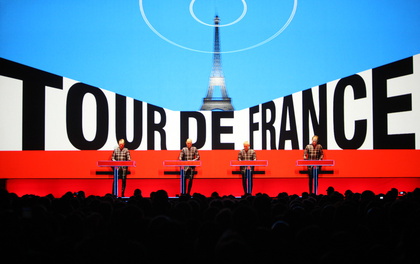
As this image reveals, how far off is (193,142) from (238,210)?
608 centimetres

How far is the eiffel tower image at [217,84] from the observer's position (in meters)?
7.36

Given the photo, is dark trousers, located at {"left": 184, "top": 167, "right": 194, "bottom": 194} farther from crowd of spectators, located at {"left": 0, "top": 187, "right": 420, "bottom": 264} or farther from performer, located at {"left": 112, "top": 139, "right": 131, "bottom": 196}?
crowd of spectators, located at {"left": 0, "top": 187, "right": 420, "bottom": 264}

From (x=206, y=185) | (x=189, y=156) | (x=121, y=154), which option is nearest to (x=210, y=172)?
(x=206, y=185)

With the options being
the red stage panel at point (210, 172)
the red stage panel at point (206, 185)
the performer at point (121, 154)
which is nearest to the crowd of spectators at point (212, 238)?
the performer at point (121, 154)

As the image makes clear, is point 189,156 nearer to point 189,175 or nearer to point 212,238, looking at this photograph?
point 189,175

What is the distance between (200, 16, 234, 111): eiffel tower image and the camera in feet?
24.2

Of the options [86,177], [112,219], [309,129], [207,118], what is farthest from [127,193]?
[112,219]

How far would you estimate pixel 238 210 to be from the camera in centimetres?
187

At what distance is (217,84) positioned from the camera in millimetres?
7449

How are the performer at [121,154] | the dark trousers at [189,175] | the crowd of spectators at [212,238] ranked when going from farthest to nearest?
the performer at [121,154] → the dark trousers at [189,175] → the crowd of spectators at [212,238]

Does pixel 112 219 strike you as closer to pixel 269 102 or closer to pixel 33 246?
pixel 33 246

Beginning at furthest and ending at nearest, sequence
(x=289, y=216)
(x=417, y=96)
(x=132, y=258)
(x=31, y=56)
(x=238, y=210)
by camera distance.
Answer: (x=31, y=56)
(x=417, y=96)
(x=289, y=216)
(x=238, y=210)
(x=132, y=258)

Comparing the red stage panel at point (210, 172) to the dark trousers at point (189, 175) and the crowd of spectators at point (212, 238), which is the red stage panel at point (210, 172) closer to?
the dark trousers at point (189, 175)

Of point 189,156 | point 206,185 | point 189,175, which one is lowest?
point 206,185
